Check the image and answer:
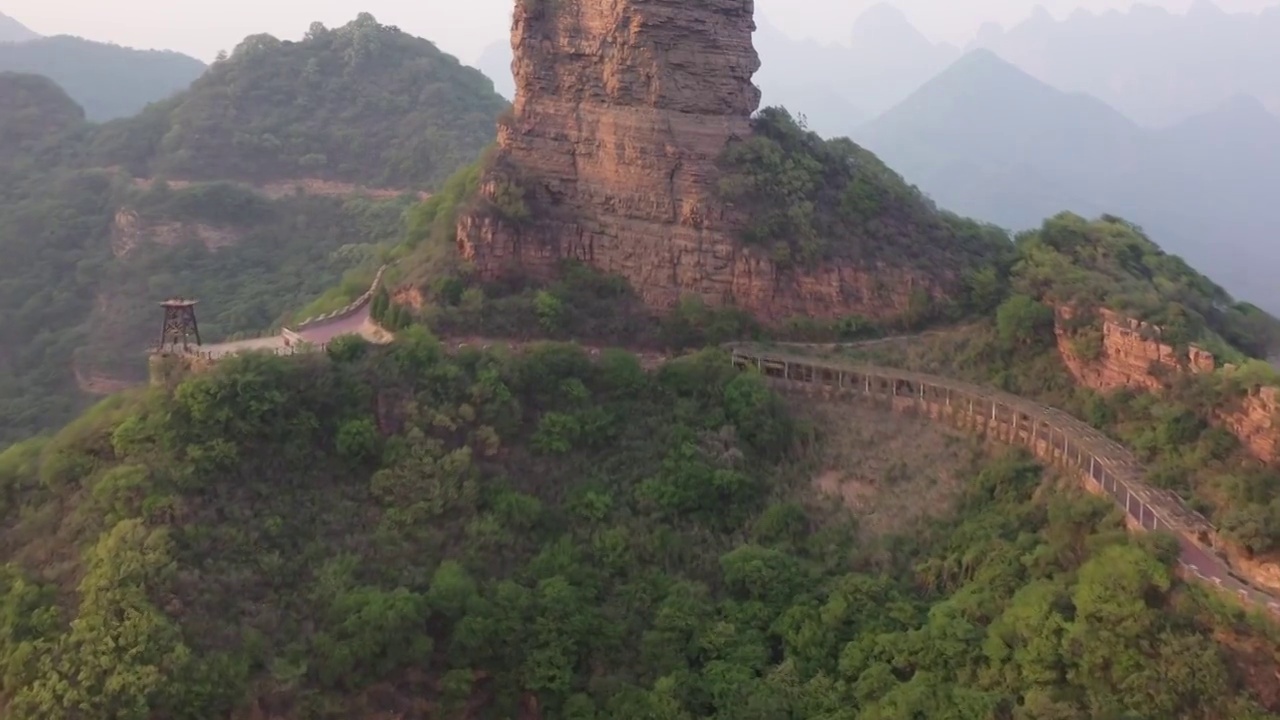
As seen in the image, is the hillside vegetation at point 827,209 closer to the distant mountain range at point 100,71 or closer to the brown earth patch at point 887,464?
the brown earth patch at point 887,464

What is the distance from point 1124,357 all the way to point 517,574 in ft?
50.4

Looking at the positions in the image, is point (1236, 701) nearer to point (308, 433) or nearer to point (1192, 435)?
point (1192, 435)

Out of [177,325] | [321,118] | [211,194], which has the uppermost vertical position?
[321,118]

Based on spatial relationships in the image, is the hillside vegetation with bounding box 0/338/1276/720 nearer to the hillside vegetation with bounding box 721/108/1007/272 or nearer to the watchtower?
the watchtower

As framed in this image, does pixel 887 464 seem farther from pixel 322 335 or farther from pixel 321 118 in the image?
pixel 321 118

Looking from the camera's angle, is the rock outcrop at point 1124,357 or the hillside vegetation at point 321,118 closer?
the rock outcrop at point 1124,357

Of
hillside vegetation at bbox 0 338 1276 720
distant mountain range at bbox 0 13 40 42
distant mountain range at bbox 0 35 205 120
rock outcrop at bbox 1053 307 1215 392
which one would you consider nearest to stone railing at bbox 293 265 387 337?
hillside vegetation at bbox 0 338 1276 720

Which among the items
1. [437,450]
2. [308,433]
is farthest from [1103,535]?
[308,433]

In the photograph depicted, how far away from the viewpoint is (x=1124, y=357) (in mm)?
22984

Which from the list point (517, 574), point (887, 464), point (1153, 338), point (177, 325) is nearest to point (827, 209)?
point (887, 464)

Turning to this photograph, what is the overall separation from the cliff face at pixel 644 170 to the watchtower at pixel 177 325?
7.58 meters

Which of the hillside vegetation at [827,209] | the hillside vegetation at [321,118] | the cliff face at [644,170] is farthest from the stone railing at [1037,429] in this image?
the hillside vegetation at [321,118]

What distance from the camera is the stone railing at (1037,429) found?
58.5ft

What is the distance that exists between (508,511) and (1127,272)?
18.3 meters
